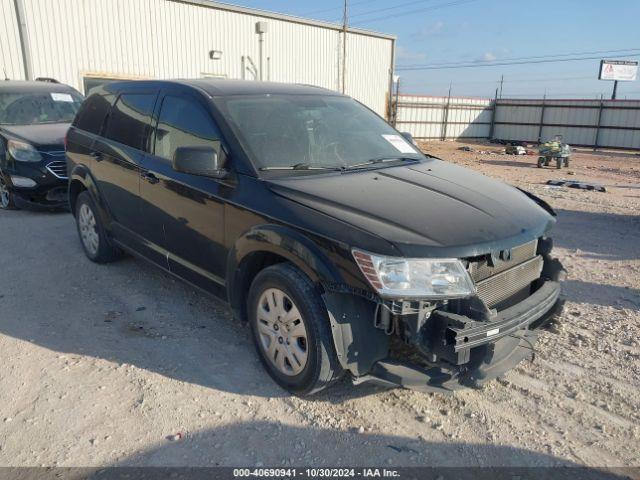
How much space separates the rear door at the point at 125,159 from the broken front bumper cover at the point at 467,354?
2529 mm

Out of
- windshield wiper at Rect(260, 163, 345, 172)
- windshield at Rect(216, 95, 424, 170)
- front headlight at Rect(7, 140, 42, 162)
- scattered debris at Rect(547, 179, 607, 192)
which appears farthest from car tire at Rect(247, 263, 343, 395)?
scattered debris at Rect(547, 179, 607, 192)

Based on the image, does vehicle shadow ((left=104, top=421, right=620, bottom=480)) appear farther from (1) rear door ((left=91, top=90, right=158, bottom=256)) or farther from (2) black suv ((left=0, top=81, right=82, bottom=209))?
(2) black suv ((left=0, top=81, right=82, bottom=209))

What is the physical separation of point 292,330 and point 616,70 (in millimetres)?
39527

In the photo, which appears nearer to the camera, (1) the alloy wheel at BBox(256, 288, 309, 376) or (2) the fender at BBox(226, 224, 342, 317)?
(2) the fender at BBox(226, 224, 342, 317)

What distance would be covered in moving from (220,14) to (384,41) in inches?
340

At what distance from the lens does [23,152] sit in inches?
300

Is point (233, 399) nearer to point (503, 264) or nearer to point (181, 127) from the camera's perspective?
point (503, 264)

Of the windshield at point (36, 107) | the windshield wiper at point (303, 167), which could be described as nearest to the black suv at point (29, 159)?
the windshield at point (36, 107)

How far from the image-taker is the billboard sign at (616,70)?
34.9 meters

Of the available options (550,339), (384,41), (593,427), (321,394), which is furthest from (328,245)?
(384,41)

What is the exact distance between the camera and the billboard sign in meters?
34.9

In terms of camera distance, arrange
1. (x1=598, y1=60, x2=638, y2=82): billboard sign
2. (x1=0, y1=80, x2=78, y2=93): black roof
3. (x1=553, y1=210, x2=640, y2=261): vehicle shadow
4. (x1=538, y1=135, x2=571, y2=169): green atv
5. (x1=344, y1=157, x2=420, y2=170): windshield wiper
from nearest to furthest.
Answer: (x1=344, y1=157, x2=420, y2=170): windshield wiper
(x1=553, y1=210, x2=640, y2=261): vehicle shadow
(x1=0, y1=80, x2=78, y2=93): black roof
(x1=538, y1=135, x2=571, y2=169): green atv
(x1=598, y1=60, x2=638, y2=82): billboard sign

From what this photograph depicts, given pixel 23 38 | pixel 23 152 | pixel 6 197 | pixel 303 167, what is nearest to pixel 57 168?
pixel 23 152

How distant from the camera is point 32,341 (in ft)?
12.6
